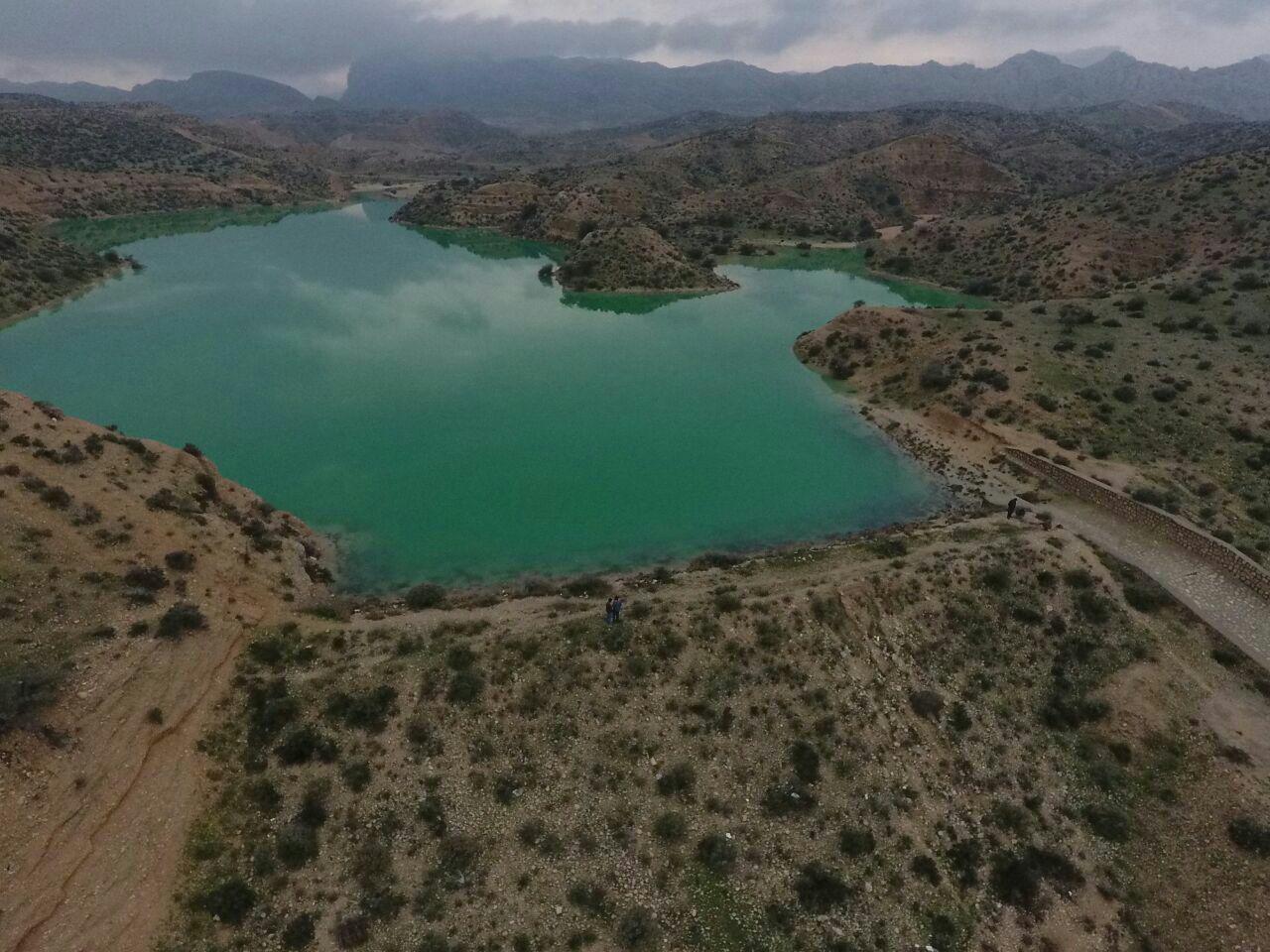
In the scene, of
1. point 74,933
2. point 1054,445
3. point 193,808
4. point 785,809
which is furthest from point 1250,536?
point 74,933

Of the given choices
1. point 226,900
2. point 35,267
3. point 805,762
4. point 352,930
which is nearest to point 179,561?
point 226,900

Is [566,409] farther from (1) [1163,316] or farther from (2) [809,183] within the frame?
(2) [809,183]

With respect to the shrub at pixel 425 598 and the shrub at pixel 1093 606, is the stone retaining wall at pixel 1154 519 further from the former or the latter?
the shrub at pixel 425 598

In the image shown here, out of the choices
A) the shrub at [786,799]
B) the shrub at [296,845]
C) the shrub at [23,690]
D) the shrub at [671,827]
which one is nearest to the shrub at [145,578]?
the shrub at [23,690]

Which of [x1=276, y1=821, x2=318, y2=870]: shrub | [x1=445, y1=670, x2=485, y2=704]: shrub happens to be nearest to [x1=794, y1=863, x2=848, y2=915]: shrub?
[x1=445, y1=670, x2=485, y2=704]: shrub

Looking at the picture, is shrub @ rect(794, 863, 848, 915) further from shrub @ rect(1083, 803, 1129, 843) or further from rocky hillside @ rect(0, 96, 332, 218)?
rocky hillside @ rect(0, 96, 332, 218)

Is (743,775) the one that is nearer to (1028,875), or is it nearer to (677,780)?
(677,780)
